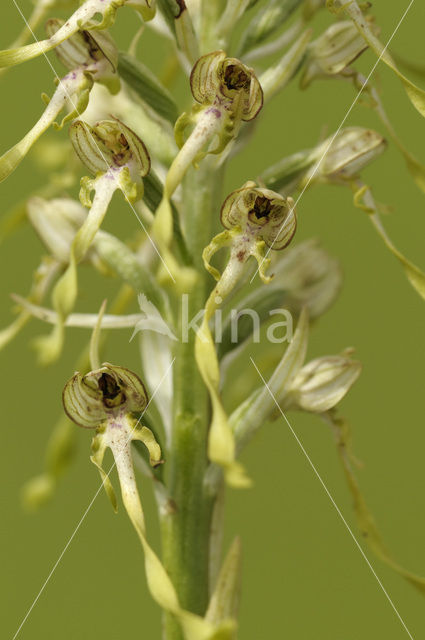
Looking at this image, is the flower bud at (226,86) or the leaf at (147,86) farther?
the leaf at (147,86)

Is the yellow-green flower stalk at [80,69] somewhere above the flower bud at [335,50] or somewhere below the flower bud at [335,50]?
above

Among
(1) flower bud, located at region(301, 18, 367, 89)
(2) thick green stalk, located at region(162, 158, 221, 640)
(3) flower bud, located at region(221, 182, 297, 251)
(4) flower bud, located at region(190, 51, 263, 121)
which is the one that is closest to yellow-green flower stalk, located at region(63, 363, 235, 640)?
(2) thick green stalk, located at region(162, 158, 221, 640)

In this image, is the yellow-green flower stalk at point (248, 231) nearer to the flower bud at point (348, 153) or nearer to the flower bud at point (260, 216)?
the flower bud at point (260, 216)

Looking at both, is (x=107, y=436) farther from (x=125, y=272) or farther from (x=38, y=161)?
(x=38, y=161)

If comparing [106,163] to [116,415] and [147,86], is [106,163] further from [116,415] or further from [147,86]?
[116,415]

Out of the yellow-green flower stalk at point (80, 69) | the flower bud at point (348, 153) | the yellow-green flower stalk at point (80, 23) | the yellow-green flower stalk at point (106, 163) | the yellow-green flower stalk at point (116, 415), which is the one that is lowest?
the yellow-green flower stalk at point (116, 415)

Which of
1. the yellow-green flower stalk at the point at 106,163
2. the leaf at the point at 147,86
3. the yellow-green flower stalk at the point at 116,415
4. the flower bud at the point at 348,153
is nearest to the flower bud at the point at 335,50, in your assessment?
the flower bud at the point at 348,153

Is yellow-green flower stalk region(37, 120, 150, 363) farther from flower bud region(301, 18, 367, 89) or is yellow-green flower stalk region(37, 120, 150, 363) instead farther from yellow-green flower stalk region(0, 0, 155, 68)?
flower bud region(301, 18, 367, 89)
